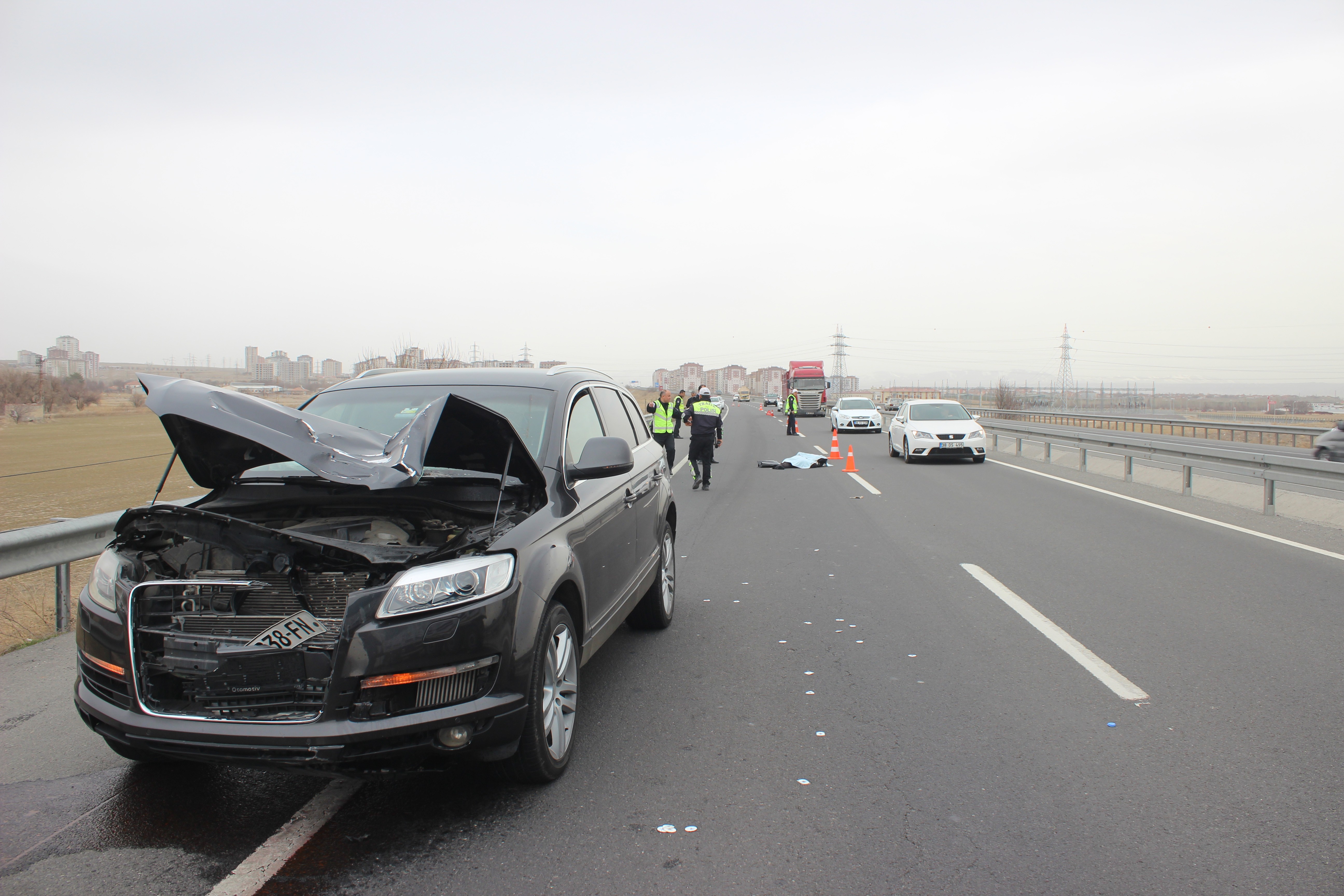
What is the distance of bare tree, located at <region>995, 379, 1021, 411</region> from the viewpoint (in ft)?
186

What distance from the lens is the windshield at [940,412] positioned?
2016 cm

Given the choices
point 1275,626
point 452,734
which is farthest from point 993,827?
point 1275,626

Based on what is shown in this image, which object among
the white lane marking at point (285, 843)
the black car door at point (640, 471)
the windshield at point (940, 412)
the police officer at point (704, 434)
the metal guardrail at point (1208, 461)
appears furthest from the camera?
the windshield at point (940, 412)

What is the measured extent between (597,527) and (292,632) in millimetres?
1573

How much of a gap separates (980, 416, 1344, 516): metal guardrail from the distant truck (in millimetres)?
32138

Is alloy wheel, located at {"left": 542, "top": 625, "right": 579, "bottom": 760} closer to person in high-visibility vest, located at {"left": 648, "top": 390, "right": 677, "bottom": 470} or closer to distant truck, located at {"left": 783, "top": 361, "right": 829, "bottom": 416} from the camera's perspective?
person in high-visibility vest, located at {"left": 648, "top": 390, "right": 677, "bottom": 470}

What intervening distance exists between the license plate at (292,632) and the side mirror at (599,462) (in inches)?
53.7

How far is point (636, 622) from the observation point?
5855mm

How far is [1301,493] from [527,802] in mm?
12957

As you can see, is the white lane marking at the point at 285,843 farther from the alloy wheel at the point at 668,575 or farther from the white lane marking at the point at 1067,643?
the white lane marking at the point at 1067,643

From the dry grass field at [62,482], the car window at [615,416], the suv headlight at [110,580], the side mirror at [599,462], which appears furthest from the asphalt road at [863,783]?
the dry grass field at [62,482]

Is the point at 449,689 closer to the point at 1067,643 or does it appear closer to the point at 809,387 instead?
the point at 1067,643

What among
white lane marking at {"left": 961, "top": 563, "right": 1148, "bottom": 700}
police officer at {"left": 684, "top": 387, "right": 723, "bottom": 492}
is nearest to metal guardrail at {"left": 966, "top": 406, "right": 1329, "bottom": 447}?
police officer at {"left": 684, "top": 387, "right": 723, "bottom": 492}

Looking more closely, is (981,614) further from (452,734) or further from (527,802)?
(452,734)
